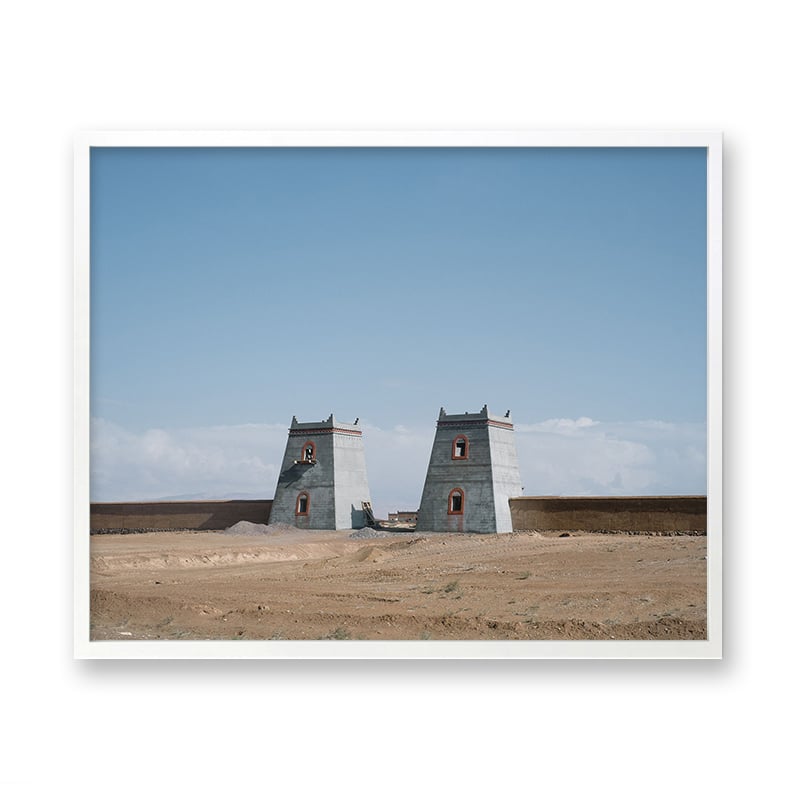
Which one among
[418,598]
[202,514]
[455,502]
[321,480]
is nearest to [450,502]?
[455,502]

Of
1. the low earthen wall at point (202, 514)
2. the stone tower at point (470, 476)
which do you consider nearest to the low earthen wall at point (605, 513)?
the stone tower at point (470, 476)

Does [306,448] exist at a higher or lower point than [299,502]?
higher

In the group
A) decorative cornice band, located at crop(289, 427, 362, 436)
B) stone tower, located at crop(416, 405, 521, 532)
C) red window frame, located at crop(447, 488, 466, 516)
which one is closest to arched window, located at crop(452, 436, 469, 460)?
stone tower, located at crop(416, 405, 521, 532)

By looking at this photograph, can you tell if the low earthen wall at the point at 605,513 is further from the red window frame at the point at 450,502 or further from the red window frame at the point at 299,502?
the red window frame at the point at 299,502

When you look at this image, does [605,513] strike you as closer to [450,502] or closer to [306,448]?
[450,502]
